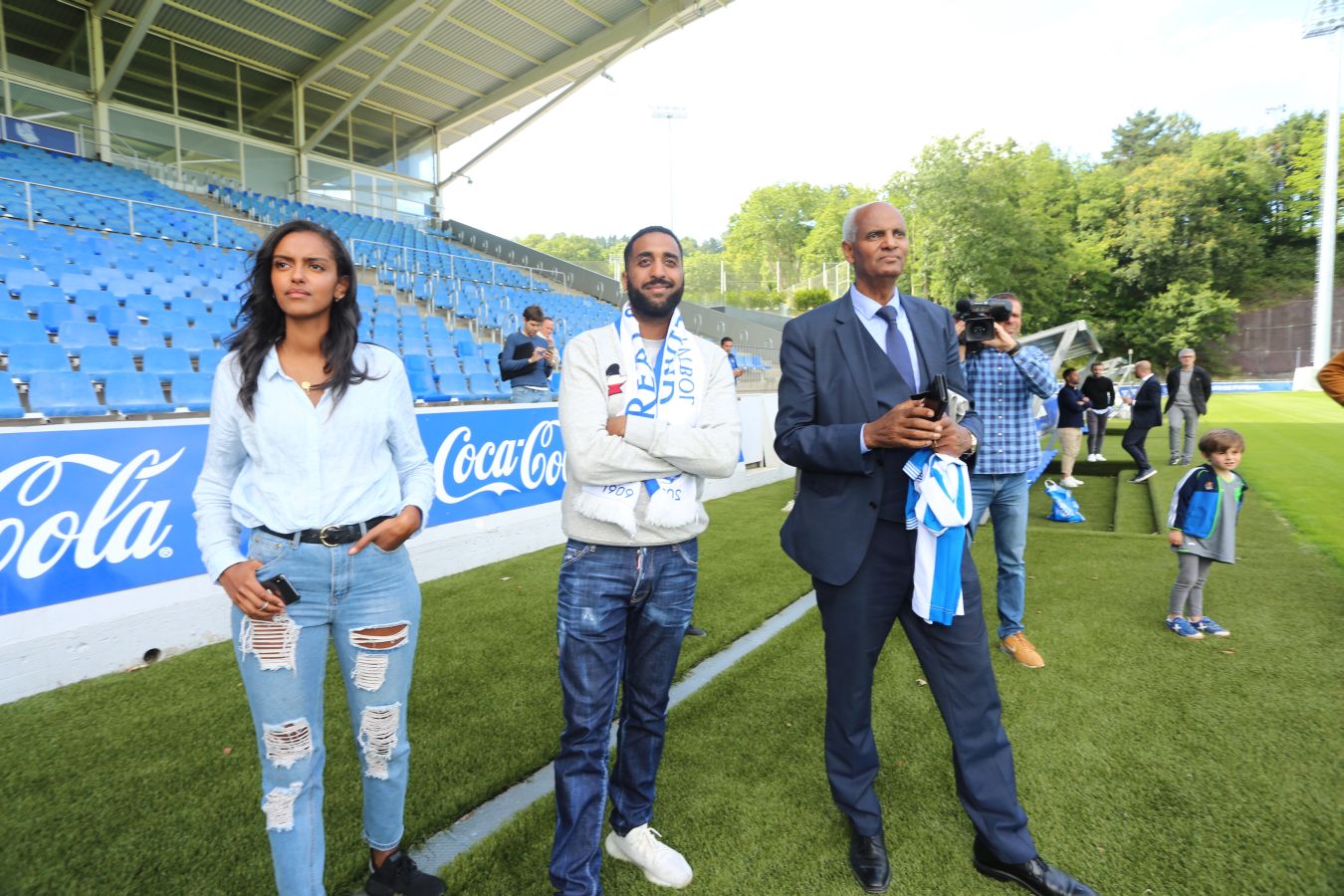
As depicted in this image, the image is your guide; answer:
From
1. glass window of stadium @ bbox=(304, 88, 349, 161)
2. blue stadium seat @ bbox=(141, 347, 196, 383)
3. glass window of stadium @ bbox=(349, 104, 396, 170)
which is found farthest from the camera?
glass window of stadium @ bbox=(349, 104, 396, 170)

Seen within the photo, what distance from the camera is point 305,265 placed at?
1.82 meters

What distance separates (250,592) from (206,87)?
2453 centimetres

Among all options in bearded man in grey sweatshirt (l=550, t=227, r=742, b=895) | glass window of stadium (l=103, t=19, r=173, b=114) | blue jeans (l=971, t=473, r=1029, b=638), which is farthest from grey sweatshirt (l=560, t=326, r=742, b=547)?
glass window of stadium (l=103, t=19, r=173, b=114)

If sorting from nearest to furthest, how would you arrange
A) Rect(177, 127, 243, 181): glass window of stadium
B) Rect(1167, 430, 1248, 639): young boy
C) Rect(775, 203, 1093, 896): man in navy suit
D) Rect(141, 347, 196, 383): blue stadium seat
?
Rect(775, 203, 1093, 896): man in navy suit, Rect(1167, 430, 1248, 639): young boy, Rect(141, 347, 196, 383): blue stadium seat, Rect(177, 127, 243, 181): glass window of stadium

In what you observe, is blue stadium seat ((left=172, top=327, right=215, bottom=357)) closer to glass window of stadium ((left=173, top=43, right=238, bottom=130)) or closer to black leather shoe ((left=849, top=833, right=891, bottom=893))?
black leather shoe ((left=849, top=833, right=891, bottom=893))

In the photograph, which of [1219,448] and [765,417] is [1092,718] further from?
[765,417]

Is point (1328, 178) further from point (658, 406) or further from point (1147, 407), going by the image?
point (658, 406)

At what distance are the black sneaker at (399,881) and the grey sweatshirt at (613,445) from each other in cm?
118

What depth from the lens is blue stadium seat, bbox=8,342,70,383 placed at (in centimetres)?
632

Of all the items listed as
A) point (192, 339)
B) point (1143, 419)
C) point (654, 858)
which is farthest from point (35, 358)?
point (1143, 419)

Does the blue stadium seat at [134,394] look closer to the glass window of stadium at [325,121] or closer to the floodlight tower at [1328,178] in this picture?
the glass window of stadium at [325,121]

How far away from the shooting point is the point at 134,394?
659cm

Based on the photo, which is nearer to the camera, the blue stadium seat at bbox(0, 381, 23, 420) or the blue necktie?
the blue necktie

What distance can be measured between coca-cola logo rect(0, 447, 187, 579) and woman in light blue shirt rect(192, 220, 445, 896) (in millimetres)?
2791
